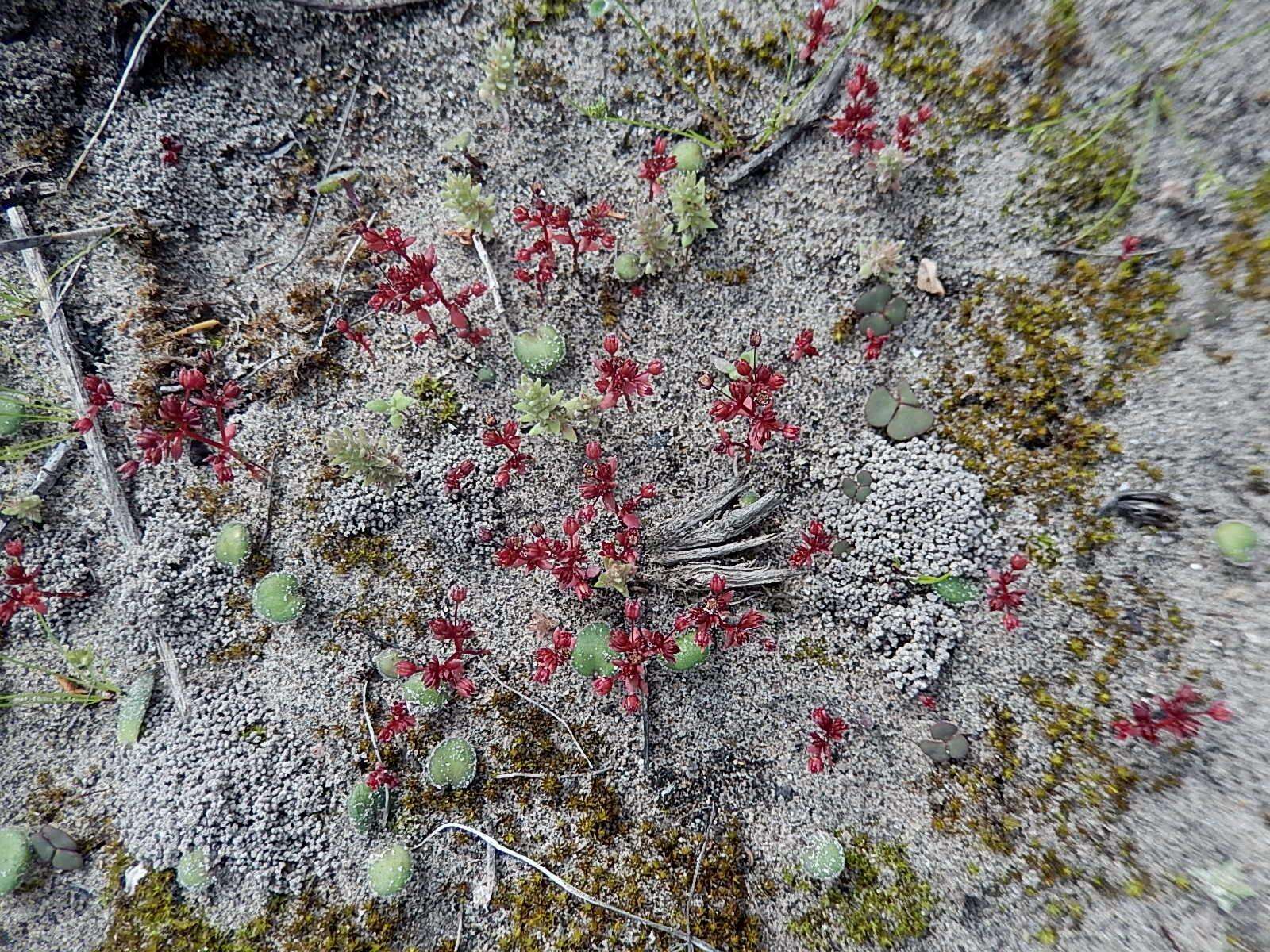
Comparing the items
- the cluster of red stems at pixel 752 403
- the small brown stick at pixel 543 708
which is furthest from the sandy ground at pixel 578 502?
the cluster of red stems at pixel 752 403

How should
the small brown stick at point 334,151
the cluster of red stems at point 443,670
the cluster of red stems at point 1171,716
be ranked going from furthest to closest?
1. the small brown stick at point 334,151
2. the cluster of red stems at point 443,670
3. the cluster of red stems at point 1171,716

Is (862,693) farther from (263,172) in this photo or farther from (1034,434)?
(263,172)

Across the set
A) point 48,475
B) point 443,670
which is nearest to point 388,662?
point 443,670

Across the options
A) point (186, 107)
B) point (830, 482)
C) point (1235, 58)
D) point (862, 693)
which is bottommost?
point (862, 693)

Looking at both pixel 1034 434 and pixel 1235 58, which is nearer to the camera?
pixel 1235 58

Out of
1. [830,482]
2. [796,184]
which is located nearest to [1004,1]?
[796,184]

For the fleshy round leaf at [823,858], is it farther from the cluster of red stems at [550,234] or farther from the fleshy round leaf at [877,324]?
the cluster of red stems at [550,234]

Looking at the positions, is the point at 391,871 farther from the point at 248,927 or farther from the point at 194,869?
the point at 194,869
